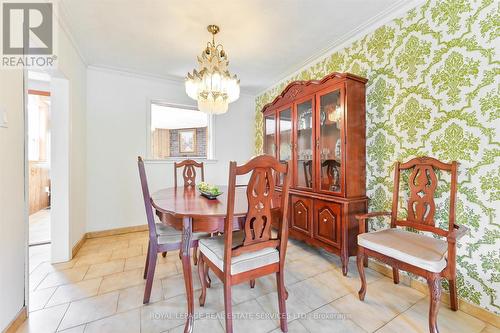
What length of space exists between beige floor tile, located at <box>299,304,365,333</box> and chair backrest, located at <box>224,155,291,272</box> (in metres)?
0.49

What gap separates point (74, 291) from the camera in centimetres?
175

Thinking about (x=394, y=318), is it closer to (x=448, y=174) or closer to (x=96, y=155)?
(x=448, y=174)

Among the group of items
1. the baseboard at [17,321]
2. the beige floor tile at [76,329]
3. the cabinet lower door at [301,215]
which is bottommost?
the beige floor tile at [76,329]

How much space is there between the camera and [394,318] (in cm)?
147

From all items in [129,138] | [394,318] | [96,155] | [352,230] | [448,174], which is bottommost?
[394,318]

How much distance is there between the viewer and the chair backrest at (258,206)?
1208 millimetres

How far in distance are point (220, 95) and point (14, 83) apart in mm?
1424

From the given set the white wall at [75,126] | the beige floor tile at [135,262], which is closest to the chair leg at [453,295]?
the beige floor tile at [135,262]

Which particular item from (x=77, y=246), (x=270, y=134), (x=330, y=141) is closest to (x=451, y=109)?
(x=330, y=141)

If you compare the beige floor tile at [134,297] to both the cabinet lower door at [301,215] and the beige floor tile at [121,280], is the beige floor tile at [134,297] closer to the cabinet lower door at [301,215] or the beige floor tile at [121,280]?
the beige floor tile at [121,280]

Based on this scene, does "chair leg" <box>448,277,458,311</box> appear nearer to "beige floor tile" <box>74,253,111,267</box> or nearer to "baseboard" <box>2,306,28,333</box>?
"baseboard" <box>2,306,28,333</box>

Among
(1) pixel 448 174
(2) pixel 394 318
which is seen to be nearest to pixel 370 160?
(1) pixel 448 174

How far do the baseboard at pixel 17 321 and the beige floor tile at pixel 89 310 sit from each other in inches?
9.4

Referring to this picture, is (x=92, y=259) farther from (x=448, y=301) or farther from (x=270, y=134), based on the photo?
(x=448, y=301)
